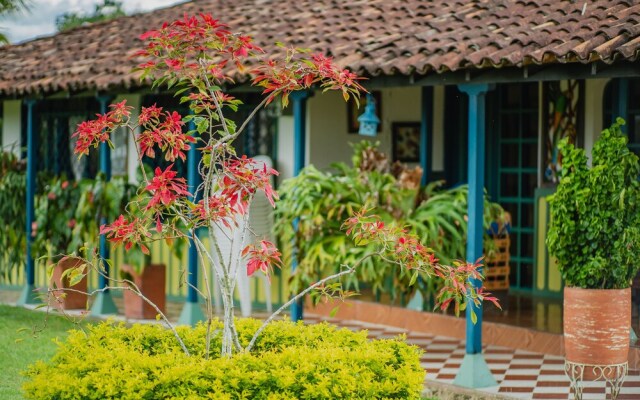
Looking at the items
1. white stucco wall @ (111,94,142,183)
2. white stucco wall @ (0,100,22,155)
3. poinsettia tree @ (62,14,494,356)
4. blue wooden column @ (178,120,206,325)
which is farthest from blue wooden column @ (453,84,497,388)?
white stucco wall @ (0,100,22,155)

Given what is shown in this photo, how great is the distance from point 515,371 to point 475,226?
1219 mm

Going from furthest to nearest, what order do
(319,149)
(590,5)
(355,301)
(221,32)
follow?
(319,149) < (355,301) < (590,5) < (221,32)

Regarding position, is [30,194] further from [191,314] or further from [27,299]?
[191,314]

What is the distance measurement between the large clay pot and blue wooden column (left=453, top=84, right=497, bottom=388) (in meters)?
1.07

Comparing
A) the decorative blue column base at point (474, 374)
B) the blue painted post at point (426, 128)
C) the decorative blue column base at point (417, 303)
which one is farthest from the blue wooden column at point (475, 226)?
the blue painted post at point (426, 128)

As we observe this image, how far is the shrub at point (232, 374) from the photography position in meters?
4.85

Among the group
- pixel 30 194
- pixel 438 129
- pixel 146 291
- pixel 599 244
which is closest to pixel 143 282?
pixel 146 291

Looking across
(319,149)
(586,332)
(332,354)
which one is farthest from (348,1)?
(332,354)

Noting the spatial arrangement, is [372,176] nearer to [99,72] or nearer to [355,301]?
[355,301]

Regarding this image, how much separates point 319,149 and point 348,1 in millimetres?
1598

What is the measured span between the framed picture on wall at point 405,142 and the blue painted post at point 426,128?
2.95ft

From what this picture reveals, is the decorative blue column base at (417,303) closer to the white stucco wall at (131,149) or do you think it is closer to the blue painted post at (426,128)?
the blue painted post at (426,128)

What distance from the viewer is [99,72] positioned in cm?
1174

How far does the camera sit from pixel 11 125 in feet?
50.5
